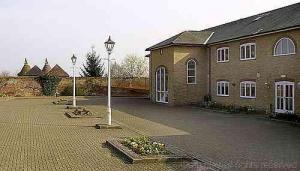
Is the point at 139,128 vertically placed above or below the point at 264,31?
below

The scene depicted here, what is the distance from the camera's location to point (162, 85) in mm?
39094

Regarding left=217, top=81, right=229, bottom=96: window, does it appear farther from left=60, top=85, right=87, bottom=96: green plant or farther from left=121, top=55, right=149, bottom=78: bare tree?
left=121, top=55, right=149, bottom=78: bare tree

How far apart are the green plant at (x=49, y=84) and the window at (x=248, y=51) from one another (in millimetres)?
30206

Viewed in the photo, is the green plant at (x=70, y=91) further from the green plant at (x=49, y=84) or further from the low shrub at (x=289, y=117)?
the low shrub at (x=289, y=117)

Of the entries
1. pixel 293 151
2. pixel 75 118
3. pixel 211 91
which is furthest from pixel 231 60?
pixel 293 151

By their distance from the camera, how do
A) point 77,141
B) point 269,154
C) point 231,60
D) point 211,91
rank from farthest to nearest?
point 211,91, point 231,60, point 77,141, point 269,154

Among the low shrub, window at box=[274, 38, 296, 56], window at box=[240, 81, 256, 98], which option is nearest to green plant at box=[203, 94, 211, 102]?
window at box=[240, 81, 256, 98]

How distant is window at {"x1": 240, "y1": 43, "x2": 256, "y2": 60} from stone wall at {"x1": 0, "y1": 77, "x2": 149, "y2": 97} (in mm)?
26668

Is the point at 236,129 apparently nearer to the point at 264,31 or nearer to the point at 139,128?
the point at 139,128

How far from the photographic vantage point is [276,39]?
86.8ft

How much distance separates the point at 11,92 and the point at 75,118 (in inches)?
1292

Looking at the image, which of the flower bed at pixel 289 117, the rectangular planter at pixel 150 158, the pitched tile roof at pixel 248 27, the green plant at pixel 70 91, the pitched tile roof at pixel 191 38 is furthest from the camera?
the green plant at pixel 70 91

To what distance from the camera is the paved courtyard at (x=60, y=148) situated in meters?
11.0

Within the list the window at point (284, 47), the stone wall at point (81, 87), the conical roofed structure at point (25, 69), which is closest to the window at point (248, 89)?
the window at point (284, 47)
